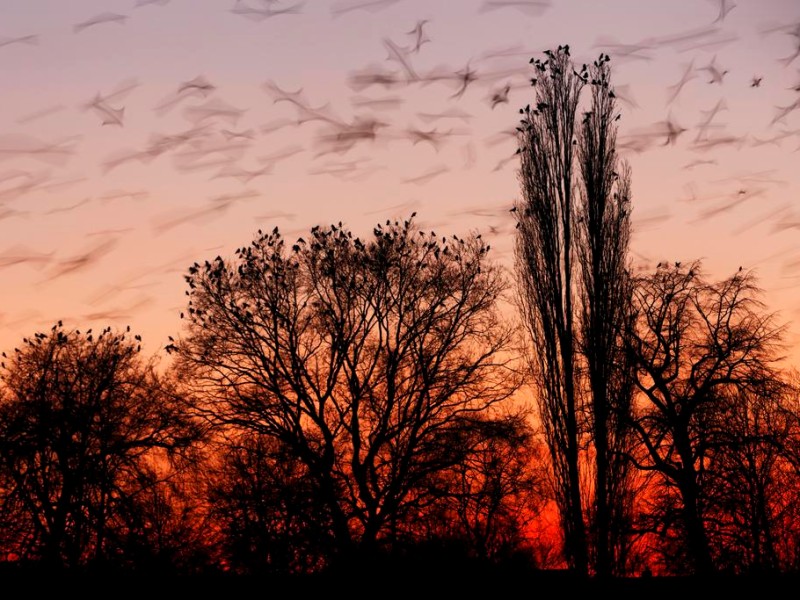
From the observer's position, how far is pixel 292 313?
2891 centimetres

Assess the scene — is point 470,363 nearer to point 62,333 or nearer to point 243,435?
point 243,435

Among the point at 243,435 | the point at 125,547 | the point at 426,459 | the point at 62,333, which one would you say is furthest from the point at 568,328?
the point at 62,333

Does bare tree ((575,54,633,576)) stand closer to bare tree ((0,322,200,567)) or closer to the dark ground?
the dark ground

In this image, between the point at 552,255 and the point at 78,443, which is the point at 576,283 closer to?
the point at 552,255

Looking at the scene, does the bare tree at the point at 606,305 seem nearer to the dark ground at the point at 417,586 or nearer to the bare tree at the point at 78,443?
the dark ground at the point at 417,586

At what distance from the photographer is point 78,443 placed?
32.7 meters

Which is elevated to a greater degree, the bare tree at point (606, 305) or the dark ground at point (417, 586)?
the bare tree at point (606, 305)

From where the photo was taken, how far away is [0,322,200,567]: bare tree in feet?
102

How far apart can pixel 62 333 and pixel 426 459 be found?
51.0ft

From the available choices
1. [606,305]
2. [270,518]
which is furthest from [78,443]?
[606,305]

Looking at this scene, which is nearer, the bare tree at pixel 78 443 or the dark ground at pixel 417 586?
the dark ground at pixel 417 586

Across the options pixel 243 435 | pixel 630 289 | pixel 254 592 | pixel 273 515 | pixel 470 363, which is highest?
pixel 630 289

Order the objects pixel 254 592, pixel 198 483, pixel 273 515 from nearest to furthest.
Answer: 1. pixel 254 592
2. pixel 273 515
3. pixel 198 483

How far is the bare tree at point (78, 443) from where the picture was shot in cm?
3112
